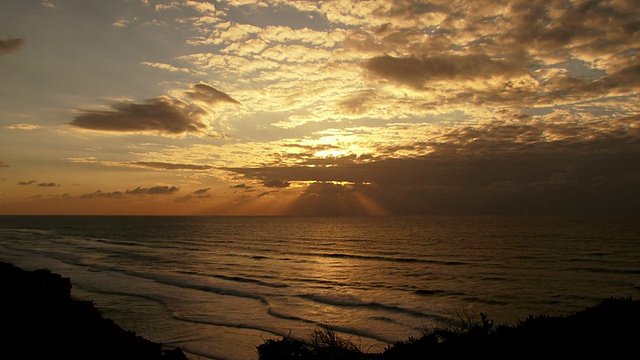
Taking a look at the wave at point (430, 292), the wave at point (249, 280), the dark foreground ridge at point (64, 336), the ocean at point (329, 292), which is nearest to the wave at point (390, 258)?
the ocean at point (329, 292)

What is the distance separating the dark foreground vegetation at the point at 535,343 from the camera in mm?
8162

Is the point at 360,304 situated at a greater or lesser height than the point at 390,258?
greater

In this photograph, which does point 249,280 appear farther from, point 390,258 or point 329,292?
point 390,258

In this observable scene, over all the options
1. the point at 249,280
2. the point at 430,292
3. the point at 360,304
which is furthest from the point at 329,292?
the point at 249,280

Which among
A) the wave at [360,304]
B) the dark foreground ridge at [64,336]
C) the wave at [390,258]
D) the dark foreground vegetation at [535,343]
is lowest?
the wave at [390,258]

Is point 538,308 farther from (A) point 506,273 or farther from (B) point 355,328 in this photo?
(A) point 506,273

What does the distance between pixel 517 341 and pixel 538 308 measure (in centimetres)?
1741

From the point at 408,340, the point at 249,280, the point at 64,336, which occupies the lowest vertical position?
the point at 249,280

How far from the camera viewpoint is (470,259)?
159ft

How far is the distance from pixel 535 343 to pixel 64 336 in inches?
517

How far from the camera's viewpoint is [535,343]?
28.7ft

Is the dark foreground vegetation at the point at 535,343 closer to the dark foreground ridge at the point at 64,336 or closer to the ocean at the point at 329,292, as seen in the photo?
the dark foreground ridge at the point at 64,336

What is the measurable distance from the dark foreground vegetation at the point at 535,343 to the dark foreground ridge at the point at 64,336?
417 centimetres

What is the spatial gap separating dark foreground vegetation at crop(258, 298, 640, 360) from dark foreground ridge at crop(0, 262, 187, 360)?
4.17 meters
